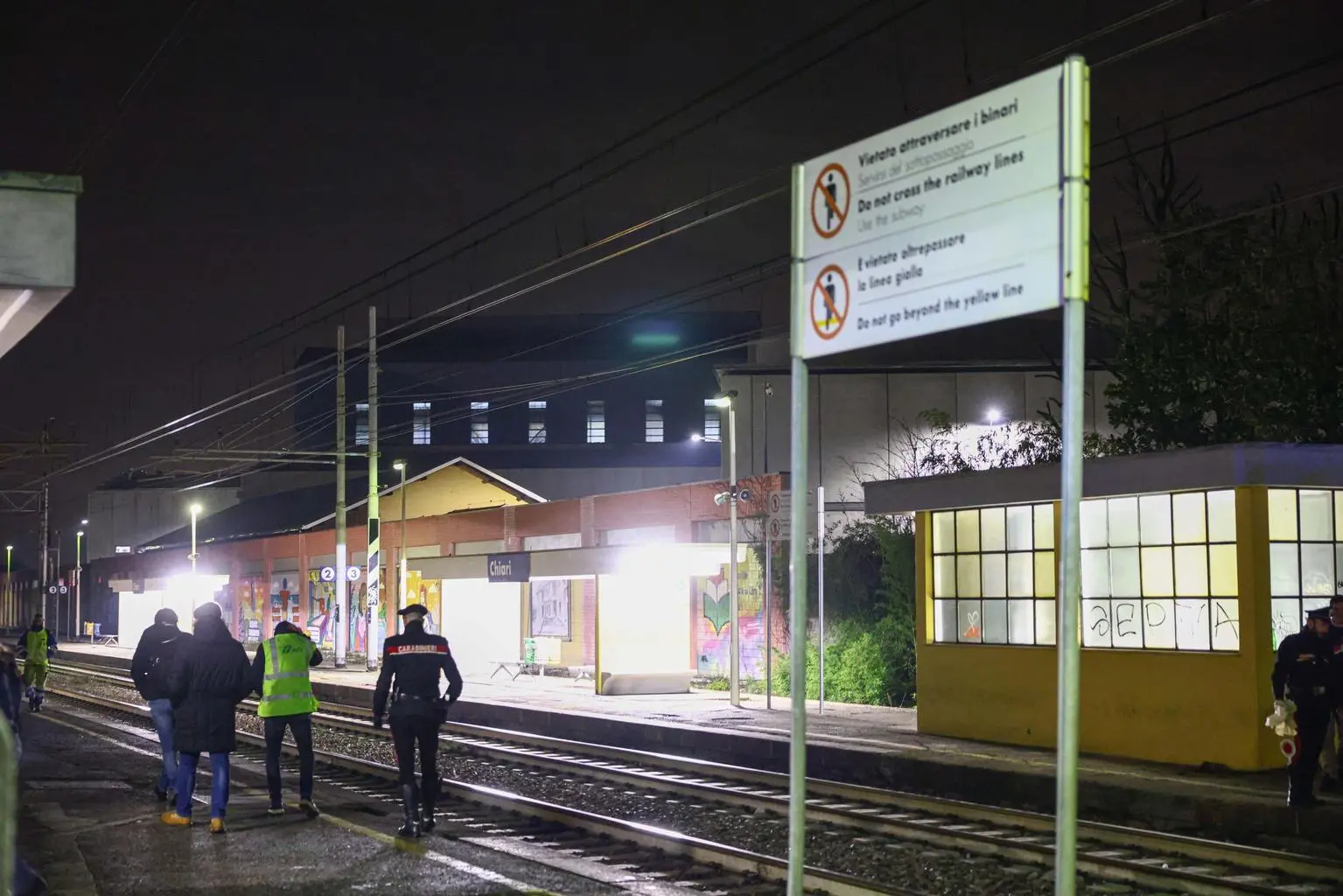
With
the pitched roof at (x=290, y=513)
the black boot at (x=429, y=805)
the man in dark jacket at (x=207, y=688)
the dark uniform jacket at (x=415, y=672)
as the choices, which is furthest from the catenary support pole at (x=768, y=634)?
the pitched roof at (x=290, y=513)

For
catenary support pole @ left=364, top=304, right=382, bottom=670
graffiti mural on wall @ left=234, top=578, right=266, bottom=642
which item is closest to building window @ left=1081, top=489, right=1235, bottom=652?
catenary support pole @ left=364, top=304, right=382, bottom=670

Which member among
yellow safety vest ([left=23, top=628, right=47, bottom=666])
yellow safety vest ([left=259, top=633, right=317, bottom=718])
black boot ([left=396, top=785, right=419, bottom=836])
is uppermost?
yellow safety vest ([left=259, top=633, right=317, bottom=718])

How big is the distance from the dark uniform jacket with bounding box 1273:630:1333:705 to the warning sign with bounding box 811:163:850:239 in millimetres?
9925

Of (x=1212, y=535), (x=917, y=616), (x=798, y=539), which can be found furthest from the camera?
(x=917, y=616)

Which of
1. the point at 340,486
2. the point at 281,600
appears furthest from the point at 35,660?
the point at 281,600

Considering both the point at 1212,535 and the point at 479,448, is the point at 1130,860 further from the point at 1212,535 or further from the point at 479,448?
the point at 479,448

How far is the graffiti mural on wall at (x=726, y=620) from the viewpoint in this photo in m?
32.8

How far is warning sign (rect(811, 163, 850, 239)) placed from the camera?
576cm

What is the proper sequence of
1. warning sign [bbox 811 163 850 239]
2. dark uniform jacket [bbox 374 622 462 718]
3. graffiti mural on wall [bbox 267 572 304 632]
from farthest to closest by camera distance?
graffiti mural on wall [bbox 267 572 304 632], dark uniform jacket [bbox 374 622 462 718], warning sign [bbox 811 163 850 239]

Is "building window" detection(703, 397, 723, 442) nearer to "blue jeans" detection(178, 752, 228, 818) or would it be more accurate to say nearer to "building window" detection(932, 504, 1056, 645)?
"building window" detection(932, 504, 1056, 645)

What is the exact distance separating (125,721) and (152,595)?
44.3m

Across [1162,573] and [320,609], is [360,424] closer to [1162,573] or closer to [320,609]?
[320,609]

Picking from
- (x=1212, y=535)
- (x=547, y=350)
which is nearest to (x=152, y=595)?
(x=547, y=350)

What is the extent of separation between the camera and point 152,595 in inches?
2832
